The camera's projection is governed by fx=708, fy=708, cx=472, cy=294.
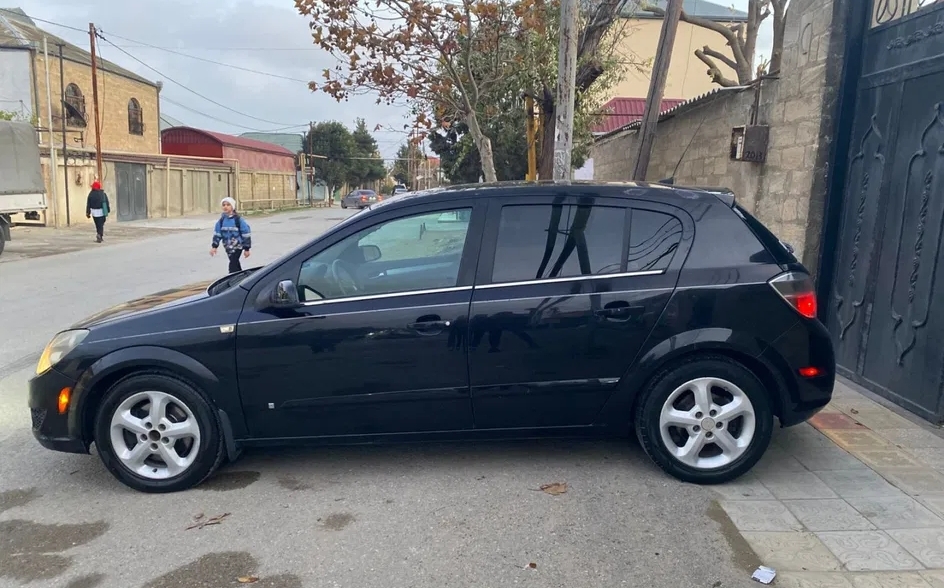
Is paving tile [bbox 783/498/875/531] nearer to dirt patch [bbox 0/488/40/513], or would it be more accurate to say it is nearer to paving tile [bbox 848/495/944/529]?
paving tile [bbox 848/495/944/529]

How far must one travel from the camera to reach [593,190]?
420cm

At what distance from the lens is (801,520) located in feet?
11.9

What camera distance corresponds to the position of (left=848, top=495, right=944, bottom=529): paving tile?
356cm

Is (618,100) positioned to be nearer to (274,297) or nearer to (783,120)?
(783,120)

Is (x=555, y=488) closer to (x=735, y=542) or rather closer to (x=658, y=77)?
(x=735, y=542)

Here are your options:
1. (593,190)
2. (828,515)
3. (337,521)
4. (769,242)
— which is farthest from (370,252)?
(828,515)

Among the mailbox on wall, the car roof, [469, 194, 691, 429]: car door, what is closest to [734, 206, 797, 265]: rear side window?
the car roof

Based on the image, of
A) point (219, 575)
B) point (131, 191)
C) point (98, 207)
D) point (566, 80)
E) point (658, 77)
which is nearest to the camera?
point (219, 575)

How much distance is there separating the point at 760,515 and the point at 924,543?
0.72m

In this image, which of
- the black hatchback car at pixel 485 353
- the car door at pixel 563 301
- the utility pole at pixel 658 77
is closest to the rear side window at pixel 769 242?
the black hatchback car at pixel 485 353

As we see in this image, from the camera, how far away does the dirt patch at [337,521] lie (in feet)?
11.8

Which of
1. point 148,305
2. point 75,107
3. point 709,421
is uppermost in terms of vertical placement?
point 75,107

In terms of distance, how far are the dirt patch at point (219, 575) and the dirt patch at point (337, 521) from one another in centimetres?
42

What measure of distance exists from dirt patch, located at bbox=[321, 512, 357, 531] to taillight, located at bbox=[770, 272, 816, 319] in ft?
8.62
